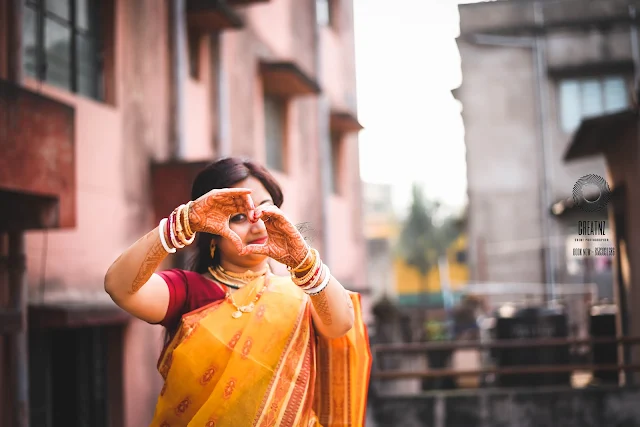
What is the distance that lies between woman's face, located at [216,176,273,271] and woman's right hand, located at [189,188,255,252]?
0.24m

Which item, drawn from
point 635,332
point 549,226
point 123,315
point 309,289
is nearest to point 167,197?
point 123,315

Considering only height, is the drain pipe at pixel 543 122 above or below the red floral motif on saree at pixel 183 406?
above

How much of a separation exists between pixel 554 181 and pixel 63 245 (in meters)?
17.3

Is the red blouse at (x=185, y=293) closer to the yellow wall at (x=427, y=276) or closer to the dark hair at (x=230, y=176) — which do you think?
the dark hair at (x=230, y=176)

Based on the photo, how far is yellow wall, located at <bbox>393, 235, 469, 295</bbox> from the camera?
47156 mm

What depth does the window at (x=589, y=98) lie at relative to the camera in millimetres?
19781

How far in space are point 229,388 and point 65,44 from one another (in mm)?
4572

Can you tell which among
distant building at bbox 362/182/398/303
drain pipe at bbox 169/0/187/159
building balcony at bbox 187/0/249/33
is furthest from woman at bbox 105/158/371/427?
distant building at bbox 362/182/398/303

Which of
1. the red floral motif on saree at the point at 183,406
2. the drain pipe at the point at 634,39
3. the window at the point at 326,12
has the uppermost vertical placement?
the drain pipe at the point at 634,39

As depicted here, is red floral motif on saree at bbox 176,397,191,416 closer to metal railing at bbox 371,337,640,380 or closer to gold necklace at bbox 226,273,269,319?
gold necklace at bbox 226,273,269,319

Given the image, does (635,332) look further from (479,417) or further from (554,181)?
(554,181)

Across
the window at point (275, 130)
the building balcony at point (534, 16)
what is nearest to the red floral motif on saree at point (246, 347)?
the window at point (275, 130)

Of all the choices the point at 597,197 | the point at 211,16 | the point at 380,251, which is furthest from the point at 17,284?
the point at 380,251

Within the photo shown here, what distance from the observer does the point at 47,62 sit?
600cm
